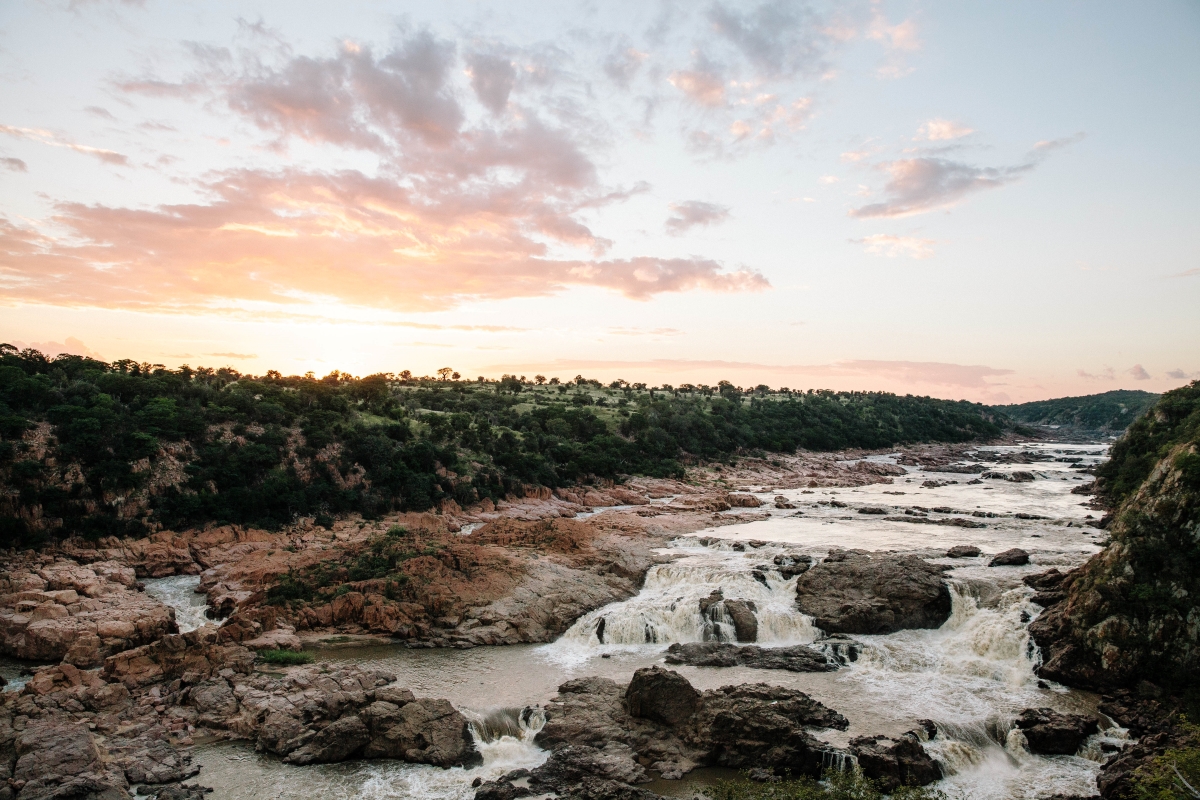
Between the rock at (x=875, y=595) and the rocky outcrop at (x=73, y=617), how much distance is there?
2602cm

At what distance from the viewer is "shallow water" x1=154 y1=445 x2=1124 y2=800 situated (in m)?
15.8

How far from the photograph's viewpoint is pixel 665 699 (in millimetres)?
18047

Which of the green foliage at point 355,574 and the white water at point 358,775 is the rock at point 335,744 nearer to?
the white water at point 358,775

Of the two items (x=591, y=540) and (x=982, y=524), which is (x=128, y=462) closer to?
(x=591, y=540)

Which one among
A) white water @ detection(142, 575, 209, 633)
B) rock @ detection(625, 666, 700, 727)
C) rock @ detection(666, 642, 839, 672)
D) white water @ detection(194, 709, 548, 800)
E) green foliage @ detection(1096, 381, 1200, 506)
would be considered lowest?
white water @ detection(142, 575, 209, 633)

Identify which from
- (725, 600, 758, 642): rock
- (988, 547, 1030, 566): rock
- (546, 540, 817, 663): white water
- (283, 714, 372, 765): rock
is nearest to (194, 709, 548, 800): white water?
(283, 714, 372, 765): rock

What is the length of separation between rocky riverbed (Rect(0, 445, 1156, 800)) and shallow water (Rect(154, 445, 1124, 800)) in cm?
9

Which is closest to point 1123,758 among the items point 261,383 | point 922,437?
point 261,383

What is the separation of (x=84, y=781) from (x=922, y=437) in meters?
125

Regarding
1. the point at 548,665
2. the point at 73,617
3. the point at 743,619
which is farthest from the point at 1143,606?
the point at 73,617

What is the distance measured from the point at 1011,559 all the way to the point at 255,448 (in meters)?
45.1

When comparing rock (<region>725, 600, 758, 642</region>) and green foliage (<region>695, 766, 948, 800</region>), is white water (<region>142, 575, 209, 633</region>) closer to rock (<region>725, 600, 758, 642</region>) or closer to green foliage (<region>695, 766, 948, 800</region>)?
rock (<region>725, 600, 758, 642</region>)

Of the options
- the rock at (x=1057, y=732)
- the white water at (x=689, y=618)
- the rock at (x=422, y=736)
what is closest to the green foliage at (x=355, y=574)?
the white water at (x=689, y=618)

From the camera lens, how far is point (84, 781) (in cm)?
1430
